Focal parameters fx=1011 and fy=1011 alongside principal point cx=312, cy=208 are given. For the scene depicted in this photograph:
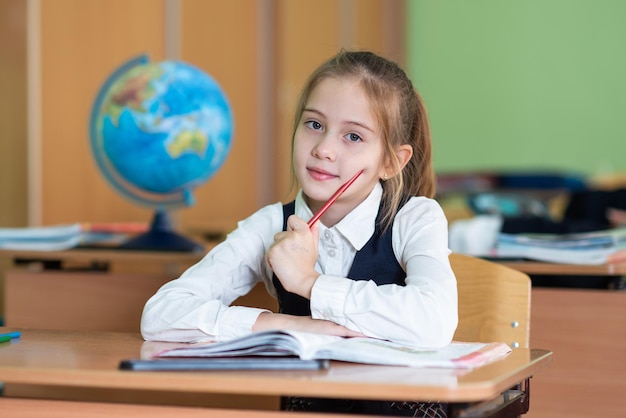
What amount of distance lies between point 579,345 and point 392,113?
29.2 inches

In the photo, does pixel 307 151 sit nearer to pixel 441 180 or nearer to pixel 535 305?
pixel 535 305

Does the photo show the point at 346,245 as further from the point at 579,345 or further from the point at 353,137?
the point at 579,345

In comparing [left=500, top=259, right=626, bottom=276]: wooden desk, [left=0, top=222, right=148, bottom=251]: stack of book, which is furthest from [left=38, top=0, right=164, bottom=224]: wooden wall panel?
[left=500, top=259, right=626, bottom=276]: wooden desk

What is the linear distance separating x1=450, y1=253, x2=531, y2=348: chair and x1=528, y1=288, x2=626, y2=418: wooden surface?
1.45ft

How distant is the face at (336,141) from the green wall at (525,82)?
20.1 feet

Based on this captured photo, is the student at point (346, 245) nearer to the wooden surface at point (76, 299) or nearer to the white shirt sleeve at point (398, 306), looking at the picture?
the white shirt sleeve at point (398, 306)

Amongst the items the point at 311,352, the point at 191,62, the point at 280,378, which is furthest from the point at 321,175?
the point at 191,62

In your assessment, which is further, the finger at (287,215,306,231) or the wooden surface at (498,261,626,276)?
the wooden surface at (498,261,626,276)

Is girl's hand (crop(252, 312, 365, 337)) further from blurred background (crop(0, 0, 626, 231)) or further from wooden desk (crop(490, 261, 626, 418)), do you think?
wooden desk (crop(490, 261, 626, 418))

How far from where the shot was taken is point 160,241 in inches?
97.6

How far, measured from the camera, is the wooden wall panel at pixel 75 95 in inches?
143

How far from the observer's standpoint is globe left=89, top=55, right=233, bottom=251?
96.3 inches

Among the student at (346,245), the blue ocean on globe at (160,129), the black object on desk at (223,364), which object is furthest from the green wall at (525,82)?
the black object on desk at (223,364)

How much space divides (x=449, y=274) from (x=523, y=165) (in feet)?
21.0
